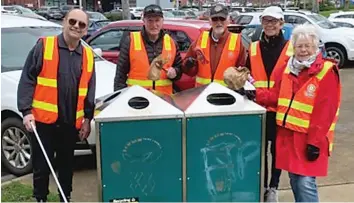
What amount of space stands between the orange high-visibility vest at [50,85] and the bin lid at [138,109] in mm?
692

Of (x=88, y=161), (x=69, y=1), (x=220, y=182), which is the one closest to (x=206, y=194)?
(x=220, y=182)

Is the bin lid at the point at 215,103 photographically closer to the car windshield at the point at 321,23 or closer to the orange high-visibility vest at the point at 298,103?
the orange high-visibility vest at the point at 298,103

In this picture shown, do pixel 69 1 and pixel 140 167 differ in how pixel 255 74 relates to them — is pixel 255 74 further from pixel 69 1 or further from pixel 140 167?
pixel 69 1

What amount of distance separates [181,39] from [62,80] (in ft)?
12.7

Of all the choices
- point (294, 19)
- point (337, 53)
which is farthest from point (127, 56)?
point (294, 19)

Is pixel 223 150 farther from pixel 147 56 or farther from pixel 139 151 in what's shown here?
pixel 147 56

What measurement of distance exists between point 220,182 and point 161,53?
1463 mm

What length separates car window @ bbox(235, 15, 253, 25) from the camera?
55.9ft

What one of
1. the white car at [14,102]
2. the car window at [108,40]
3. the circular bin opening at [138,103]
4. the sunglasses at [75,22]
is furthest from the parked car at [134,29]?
the circular bin opening at [138,103]

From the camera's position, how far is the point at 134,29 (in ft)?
29.5

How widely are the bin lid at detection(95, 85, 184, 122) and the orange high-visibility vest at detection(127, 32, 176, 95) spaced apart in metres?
0.98

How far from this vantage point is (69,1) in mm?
77562

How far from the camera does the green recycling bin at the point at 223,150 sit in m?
3.48

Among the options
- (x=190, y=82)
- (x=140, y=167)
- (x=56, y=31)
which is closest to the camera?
(x=140, y=167)
